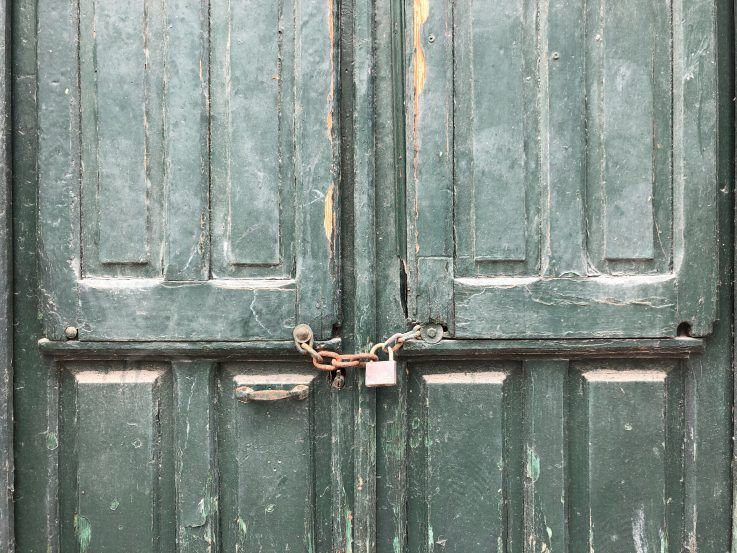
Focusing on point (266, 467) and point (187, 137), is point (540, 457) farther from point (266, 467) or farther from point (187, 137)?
point (187, 137)

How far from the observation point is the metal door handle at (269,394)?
157 centimetres

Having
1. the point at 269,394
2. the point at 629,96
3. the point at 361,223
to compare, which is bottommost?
the point at 269,394

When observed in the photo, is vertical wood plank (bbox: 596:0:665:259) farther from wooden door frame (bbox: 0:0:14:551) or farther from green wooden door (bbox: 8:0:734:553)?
wooden door frame (bbox: 0:0:14:551)

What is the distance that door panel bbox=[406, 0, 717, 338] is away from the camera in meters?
1.57

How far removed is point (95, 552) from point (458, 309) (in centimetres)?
94

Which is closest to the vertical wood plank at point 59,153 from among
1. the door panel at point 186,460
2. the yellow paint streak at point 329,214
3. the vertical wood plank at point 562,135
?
the door panel at point 186,460

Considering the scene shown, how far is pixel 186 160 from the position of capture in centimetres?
158

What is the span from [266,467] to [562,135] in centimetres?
95

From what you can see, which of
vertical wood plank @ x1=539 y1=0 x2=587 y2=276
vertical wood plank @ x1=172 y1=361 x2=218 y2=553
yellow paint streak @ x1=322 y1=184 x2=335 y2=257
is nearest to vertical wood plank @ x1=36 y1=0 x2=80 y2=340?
vertical wood plank @ x1=172 y1=361 x2=218 y2=553

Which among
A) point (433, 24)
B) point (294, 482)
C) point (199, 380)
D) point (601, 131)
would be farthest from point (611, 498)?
A: point (433, 24)

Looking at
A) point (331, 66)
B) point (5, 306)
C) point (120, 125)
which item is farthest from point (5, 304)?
point (331, 66)

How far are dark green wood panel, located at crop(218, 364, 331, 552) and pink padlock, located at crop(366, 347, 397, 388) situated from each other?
158 millimetres

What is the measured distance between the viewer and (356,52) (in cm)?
160

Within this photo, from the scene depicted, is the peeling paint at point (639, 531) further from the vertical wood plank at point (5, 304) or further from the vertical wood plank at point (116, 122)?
the vertical wood plank at point (5, 304)
